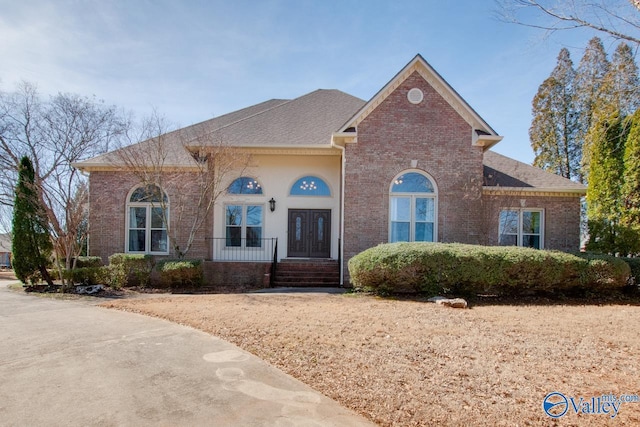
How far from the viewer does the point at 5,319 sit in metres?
7.40

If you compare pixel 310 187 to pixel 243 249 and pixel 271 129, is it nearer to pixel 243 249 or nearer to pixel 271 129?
pixel 271 129

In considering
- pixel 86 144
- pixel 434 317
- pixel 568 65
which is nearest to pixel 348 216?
pixel 434 317

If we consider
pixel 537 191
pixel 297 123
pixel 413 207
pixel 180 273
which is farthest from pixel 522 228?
pixel 180 273

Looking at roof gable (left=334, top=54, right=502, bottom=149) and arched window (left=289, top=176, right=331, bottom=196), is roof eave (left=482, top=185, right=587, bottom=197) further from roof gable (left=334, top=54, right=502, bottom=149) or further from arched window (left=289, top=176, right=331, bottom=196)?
arched window (left=289, top=176, right=331, bottom=196)

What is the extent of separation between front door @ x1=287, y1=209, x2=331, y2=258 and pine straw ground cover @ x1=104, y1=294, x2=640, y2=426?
18.2 ft

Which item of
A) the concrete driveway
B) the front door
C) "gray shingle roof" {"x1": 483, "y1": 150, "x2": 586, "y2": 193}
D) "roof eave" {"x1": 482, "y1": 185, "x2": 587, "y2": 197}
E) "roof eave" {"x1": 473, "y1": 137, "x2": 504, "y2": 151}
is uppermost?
"roof eave" {"x1": 473, "y1": 137, "x2": 504, "y2": 151}

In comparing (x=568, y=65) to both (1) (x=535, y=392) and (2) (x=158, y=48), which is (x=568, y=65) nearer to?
(2) (x=158, y=48)

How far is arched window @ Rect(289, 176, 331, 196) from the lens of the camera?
14.6 m

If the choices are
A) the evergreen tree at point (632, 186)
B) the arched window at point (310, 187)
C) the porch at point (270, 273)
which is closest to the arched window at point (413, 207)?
the porch at point (270, 273)

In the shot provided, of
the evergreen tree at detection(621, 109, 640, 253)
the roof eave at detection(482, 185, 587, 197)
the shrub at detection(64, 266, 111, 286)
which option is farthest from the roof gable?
the shrub at detection(64, 266, 111, 286)

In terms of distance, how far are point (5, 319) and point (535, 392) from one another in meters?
9.36

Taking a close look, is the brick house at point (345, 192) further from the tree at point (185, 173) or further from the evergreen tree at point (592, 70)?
the evergreen tree at point (592, 70)

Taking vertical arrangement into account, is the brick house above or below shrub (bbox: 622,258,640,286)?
above

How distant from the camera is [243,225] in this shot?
14680 mm
